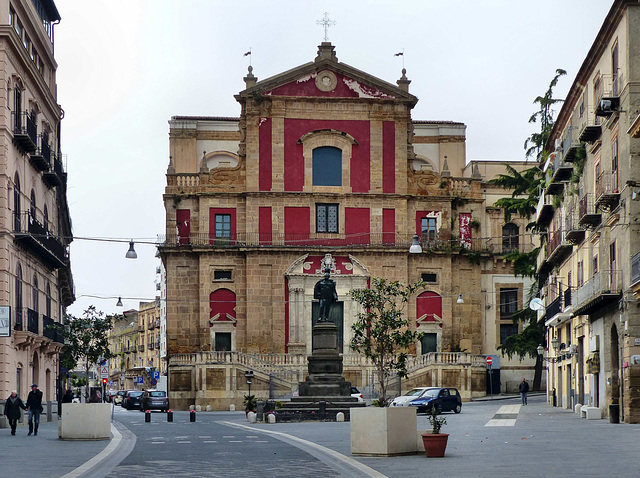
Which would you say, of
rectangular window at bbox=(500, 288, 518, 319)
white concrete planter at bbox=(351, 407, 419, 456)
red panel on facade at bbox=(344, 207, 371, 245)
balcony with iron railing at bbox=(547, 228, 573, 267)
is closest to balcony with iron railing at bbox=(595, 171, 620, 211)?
balcony with iron railing at bbox=(547, 228, 573, 267)

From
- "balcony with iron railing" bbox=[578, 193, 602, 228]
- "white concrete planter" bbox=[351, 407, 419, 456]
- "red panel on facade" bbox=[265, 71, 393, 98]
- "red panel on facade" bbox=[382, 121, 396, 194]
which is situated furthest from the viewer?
"red panel on facade" bbox=[382, 121, 396, 194]

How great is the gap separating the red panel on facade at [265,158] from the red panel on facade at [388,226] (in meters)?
7.33

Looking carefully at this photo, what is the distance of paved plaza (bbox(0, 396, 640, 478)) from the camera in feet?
59.9

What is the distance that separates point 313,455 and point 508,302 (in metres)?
56.5

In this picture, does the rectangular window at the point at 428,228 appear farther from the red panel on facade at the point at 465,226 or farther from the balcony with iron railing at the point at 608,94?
the balcony with iron railing at the point at 608,94

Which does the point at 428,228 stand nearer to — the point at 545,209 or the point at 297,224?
the point at 297,224

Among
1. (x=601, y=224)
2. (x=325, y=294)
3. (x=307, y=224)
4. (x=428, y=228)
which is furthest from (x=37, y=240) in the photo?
(x=428, y=228)

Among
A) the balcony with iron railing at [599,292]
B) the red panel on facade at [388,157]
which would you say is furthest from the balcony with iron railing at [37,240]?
the red panel on facade at [388,157]

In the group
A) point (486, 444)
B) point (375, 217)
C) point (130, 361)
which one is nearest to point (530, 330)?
point (375, 217)

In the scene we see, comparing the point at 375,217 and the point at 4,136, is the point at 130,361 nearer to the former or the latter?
the point at 375,217

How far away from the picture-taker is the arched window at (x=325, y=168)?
70.2 metres

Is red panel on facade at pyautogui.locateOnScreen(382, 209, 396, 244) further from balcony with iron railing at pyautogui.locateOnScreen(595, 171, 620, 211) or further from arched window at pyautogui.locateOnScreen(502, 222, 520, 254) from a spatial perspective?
balcony with iron railing at pyautogui.locateOnScreen(595, 171, 620, 211)

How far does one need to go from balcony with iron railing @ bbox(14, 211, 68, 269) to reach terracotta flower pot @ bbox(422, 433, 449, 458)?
927 inches

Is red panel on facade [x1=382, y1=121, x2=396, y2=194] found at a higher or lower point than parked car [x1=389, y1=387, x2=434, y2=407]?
higher
